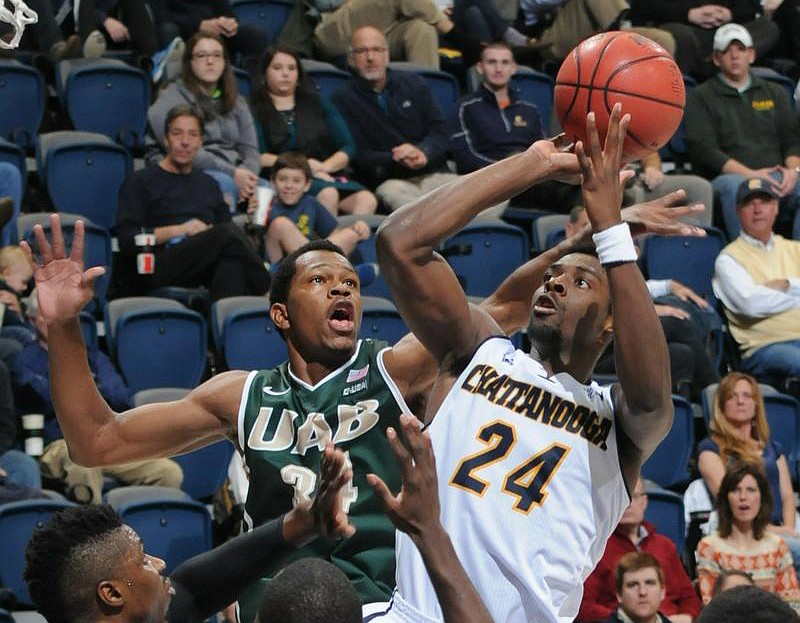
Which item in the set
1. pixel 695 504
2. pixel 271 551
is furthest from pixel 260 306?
pixel 271 551

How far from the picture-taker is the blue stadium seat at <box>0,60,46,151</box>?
9328mm

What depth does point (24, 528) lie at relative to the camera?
6719mm

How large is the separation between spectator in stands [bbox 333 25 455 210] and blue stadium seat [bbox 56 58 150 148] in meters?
1.24

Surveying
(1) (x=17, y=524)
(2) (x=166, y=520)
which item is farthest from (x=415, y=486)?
(2) (x=166, y=520)

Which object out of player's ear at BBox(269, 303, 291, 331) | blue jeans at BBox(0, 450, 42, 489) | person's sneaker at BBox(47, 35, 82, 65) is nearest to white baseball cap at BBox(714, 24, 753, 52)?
person's sneaker at BBox(47, 35, 82, 65)

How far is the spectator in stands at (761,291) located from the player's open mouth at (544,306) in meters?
5.23

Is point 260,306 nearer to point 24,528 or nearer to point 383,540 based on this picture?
point 24,528

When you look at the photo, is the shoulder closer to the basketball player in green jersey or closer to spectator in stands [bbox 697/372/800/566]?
spectator in stands [bbox 697/372/800/566]

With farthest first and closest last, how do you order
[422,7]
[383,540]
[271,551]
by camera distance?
[422,7] < [383,540] < [271,551]

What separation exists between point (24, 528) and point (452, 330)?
305cm

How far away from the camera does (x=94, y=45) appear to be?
9.81 m

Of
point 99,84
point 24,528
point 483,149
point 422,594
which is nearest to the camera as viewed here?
point 422,594

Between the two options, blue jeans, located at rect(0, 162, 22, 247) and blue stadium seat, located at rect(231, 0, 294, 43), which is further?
blue stadium seat, located at rect(231, 0, 294, 43)

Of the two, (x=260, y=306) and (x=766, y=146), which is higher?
(x=260, y=306)
